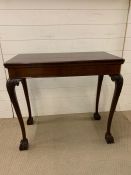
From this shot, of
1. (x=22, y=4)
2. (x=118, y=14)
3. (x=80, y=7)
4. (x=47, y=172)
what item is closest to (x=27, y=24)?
(x=22, y=4)

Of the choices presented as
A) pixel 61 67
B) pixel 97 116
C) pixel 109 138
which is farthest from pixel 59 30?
pixel 109 138

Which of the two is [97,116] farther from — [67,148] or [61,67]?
[61,67]

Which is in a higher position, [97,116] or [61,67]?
[61,67]

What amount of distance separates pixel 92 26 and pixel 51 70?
664mm

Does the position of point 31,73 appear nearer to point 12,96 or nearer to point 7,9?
point 12,96

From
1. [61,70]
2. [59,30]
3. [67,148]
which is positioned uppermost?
[59,30]

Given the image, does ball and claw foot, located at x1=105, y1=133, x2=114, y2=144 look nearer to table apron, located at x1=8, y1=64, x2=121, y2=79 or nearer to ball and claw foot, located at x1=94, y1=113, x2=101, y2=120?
ball and claw foot, located at x1=94, y1=113, x2=101, y2=120

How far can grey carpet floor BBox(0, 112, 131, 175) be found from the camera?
3.67ft

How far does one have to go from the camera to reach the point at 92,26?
59.4 inches

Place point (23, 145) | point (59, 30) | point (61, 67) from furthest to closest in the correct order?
1. point (59, 30)
2. point (23, 145)
3. point (61, 67)

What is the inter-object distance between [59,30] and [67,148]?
940 millimetres

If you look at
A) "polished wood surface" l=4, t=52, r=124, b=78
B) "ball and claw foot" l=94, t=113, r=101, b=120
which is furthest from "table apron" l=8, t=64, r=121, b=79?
"ball and claw foot" l=94, t=113, r=101, b=120

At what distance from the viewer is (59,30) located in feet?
4.91

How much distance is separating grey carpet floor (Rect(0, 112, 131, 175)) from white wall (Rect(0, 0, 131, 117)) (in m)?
0.30
